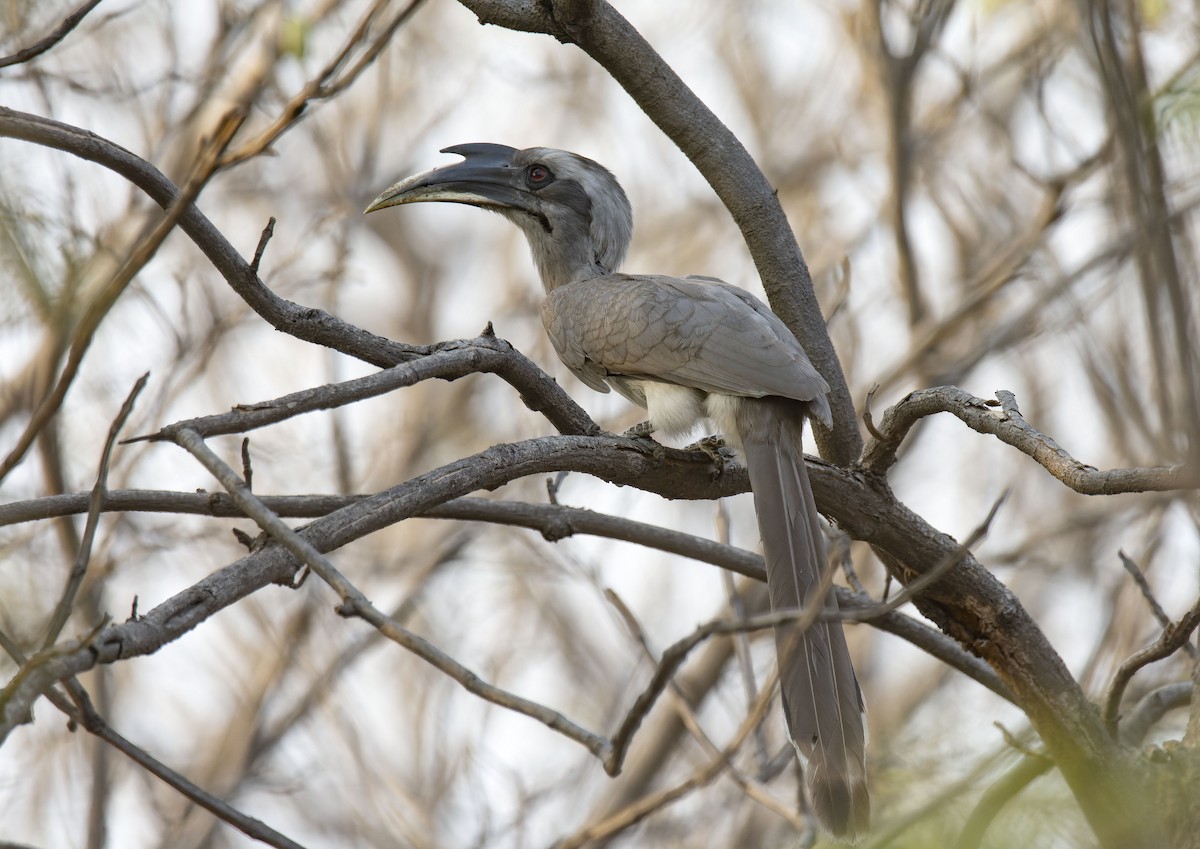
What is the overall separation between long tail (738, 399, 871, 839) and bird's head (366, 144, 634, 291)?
1.69 meters

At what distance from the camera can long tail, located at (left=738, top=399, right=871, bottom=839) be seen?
3.26m

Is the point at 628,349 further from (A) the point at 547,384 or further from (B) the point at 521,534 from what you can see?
(B) the point at 521,534

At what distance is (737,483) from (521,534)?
16.6ft

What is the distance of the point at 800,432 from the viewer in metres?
4.23

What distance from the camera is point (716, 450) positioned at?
4340 millimetres

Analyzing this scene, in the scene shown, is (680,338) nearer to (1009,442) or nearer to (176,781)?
(1009,442)

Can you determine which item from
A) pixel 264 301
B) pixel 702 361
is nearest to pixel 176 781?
pixel 264 301

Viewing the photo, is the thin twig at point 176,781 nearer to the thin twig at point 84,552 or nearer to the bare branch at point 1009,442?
the thin twig at point 84,552

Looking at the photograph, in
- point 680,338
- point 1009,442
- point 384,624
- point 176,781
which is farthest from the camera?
point 680,338

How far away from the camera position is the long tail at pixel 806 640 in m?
3.26

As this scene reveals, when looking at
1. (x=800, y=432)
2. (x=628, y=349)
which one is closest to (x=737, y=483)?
(x=800, y=432)

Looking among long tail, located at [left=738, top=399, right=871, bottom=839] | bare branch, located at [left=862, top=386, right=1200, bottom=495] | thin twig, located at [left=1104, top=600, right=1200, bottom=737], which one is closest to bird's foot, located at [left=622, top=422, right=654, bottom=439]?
long tail, located at [left=738, top=399, right=871, bottom=839]

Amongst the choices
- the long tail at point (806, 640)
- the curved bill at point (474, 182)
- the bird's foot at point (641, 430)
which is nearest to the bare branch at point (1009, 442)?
the long tail at point (806, 640)

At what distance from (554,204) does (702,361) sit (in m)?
1.60
